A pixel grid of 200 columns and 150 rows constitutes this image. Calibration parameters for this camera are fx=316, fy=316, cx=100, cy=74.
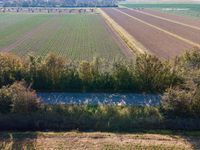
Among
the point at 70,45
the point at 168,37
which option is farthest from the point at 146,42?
the point at 70,45

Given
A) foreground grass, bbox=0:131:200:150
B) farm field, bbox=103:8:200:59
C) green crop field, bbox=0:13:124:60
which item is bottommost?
foreground grass, bbox=0:131:200:150

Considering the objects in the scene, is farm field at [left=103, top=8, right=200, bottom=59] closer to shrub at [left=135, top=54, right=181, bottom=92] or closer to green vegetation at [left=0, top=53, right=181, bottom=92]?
shrub at [left=135, top=54, right=181, bottom=92]

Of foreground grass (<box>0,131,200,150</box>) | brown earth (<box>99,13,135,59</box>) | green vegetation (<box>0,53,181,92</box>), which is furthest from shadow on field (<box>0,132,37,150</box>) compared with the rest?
brown earth (<box>99,13,135,59</box>)

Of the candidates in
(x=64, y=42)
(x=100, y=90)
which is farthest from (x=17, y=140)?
(x=64, y=42)

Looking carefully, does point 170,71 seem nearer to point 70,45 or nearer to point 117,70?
point 117,70

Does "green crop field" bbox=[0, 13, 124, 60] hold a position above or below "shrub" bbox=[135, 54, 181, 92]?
below

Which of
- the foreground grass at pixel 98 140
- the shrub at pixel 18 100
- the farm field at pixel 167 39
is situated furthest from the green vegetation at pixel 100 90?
the farm field at pixel 167 39
